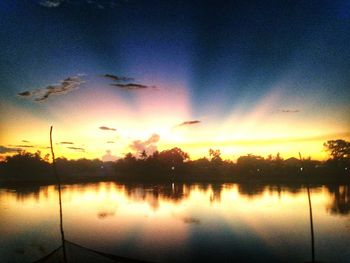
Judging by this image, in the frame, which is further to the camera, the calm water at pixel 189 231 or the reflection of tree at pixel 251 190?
the reflection of tree at pixel 251 190

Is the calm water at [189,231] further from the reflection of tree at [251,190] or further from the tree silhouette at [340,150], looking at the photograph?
the tree silhouette at [340,150]

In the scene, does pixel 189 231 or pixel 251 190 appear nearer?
pixel 189 231

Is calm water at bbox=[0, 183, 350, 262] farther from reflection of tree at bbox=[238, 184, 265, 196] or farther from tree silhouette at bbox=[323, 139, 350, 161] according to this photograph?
tree silhouette at bbox=[323, 139, 350, 161]

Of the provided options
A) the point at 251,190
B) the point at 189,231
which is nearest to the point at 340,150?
the point at 251,190

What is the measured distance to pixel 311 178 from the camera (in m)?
144

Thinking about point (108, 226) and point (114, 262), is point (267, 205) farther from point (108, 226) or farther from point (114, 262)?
point (114, 262)

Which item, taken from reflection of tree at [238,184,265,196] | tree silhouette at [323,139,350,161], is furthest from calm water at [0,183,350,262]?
tree silhouette at [323,139,350,161]

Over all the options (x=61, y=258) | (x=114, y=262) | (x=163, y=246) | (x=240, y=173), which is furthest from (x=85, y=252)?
(x=240, y=173)

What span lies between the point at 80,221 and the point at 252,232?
96.9 feet

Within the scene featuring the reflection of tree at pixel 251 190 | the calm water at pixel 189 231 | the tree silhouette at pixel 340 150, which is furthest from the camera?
the tree silhouette at pixel 340 150

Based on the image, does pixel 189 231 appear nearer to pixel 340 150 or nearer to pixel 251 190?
pixel 251 190

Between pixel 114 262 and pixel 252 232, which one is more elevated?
pixel 114 262

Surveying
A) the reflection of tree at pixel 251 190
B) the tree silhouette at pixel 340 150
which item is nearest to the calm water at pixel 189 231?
the reflection of tree at pixel 251 190

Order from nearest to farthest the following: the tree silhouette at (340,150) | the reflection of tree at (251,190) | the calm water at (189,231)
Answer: the calm water at (189,231) < the reflection of tree at (251,190) < the tree silhouette at (340,150)
